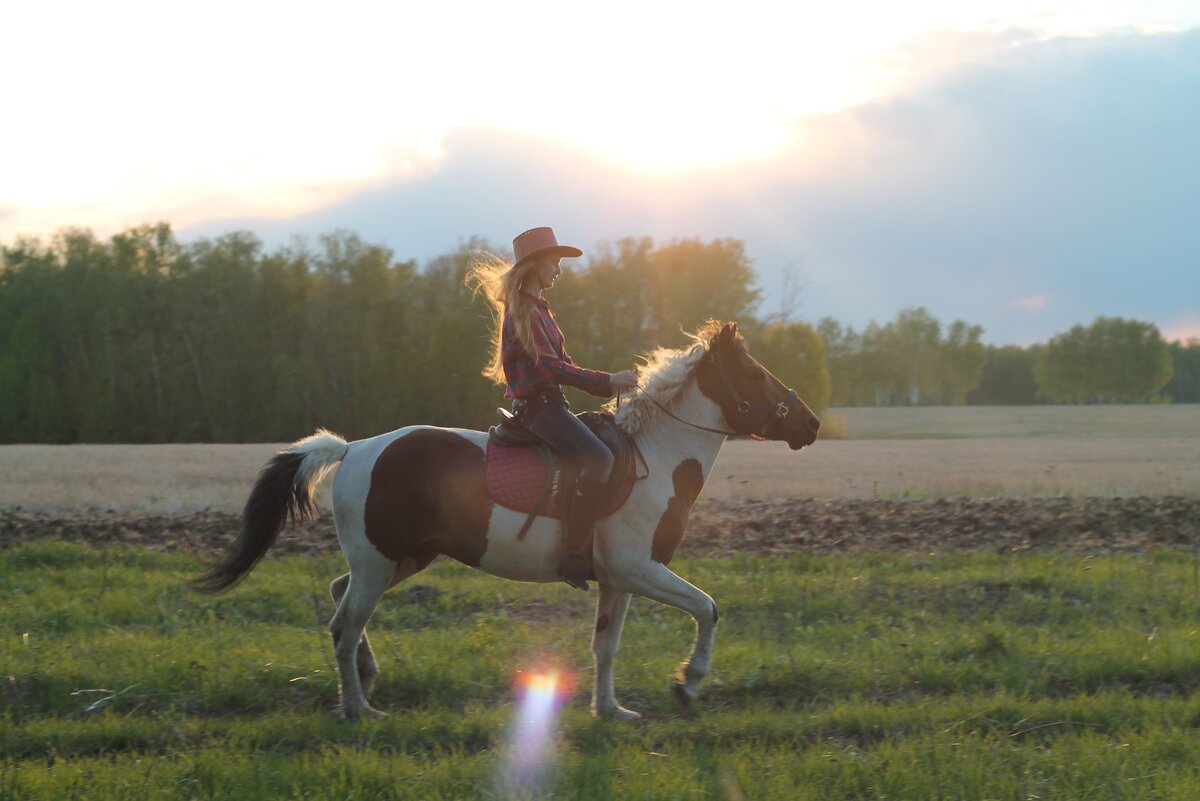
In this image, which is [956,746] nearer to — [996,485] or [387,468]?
[387,468]

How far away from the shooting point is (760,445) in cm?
4534

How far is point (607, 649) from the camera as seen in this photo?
6.72 metres

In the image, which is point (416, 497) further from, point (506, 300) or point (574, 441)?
point (506, 300)

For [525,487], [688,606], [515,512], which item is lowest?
[688,606]

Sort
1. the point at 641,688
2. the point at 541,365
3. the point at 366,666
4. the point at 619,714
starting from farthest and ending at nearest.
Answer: the point at 641,688
the point at 366,666
the point at 619,714
the point at 541,365

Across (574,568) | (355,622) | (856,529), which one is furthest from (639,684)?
(856,529)

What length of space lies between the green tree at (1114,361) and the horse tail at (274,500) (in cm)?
11977

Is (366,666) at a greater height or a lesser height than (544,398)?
lesser

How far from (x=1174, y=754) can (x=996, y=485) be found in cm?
1766

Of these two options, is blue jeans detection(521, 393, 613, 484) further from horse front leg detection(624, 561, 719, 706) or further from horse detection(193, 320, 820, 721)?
horse front leg detection(624, 561, 719, 706)

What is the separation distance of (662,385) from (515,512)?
1383mm

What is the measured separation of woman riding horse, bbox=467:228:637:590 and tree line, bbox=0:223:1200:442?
138ft

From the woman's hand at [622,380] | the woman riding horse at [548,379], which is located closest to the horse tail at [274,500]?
the woman riding horse at [548,379]

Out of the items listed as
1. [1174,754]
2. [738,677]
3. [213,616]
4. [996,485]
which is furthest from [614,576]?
[996,485]
